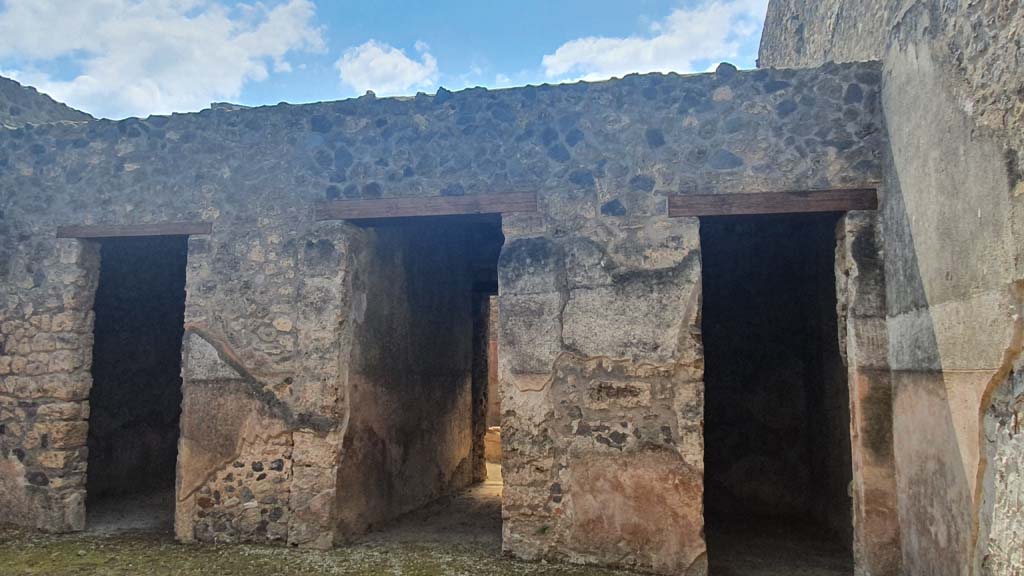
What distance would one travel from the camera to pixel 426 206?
4.20 meters

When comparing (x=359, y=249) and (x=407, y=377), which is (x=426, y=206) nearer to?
(x=359, y=249)

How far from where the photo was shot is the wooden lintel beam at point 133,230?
448 centimetres

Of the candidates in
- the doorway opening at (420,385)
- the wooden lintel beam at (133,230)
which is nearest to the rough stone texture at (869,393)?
the doorway opening at (420,385)

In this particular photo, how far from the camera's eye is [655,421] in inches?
147

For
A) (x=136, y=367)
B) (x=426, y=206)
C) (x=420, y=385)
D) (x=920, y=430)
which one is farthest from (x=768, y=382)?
(x=136, y=367)

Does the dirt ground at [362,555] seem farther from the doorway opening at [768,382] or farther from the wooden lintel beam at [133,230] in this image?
the wooden lintel beam at [133,230]

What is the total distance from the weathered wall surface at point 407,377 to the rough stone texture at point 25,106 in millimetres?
3348

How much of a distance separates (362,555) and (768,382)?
3.39 meters

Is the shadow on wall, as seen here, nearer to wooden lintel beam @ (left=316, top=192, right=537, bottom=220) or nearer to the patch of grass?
the patch of grass

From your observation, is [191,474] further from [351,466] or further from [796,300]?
[796,300]

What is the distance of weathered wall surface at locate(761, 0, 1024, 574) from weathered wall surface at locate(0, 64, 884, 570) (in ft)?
1.50

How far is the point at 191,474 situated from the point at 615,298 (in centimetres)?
275

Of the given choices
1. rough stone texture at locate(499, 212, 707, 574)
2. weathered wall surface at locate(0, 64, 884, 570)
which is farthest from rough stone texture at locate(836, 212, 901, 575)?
rough stone texture at locate(499, 212, 707, 574)

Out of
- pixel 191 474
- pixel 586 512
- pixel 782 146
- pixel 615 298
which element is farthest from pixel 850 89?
pixel 191 474
